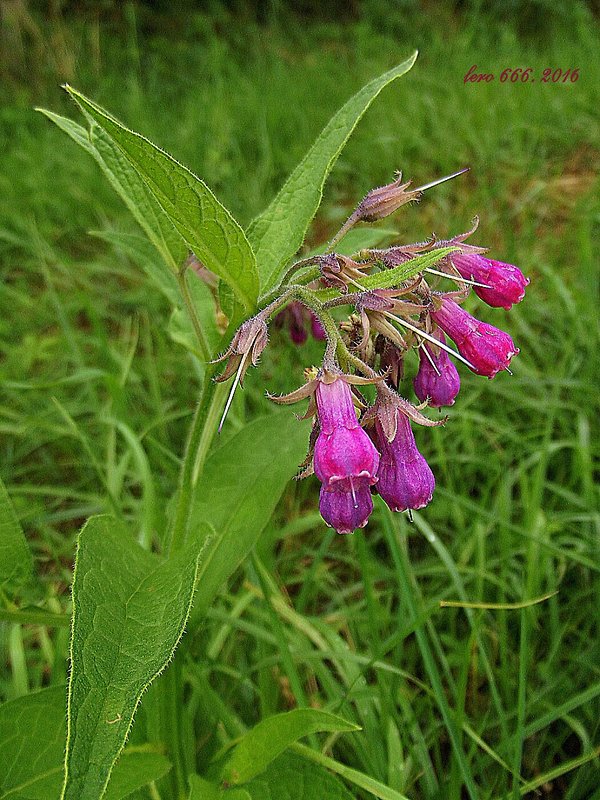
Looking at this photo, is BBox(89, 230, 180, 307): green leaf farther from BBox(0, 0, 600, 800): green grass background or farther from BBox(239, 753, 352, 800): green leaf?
BBox(239, 753, 352, 800): green leaf

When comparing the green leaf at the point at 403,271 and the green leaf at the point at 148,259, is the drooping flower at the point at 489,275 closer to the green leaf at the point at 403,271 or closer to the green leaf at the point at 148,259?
the green leaf at the point at 403,271

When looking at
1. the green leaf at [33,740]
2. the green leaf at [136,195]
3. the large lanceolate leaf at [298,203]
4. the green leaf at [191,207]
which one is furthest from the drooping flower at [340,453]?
the green leaf at [33,740]

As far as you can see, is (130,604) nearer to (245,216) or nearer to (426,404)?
(426,404)

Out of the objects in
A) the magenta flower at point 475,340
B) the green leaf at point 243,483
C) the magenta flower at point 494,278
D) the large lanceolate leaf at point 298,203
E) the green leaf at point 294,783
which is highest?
the large lanceolate leaf at point 298,203

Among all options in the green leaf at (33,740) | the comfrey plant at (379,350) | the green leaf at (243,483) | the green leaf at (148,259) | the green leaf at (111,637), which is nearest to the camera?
the green leaf at (111,637)

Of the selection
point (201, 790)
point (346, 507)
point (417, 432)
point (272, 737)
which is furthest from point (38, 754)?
point (417, 432)

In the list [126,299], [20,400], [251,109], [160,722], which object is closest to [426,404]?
[160,722]
